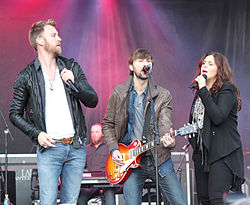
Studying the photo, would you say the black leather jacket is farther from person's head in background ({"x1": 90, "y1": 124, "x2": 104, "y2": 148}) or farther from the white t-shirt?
person's head in background ({"x1": 90, "y1": 124, "x2": 104, "y2": 148})

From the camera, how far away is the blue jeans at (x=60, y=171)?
371 centimetres

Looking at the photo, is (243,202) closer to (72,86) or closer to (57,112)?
(72,86)

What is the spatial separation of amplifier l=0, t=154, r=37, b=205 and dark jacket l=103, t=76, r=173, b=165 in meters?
3.64

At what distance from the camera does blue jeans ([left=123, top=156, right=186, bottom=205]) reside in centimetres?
429

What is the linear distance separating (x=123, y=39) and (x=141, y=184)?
14.2ft

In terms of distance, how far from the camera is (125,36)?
323 inches

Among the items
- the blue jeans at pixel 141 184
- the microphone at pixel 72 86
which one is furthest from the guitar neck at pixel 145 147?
the microphone at pixel 72 86

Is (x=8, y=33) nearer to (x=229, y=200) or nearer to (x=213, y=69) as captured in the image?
(x=213, y=69)

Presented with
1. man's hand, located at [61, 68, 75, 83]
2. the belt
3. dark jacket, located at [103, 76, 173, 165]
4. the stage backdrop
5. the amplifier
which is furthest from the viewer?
the stage backdrop

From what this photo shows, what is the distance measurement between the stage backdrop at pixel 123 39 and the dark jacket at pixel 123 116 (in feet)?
11.7

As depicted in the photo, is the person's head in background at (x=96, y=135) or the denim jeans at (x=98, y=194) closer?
the denim jeans at (x=98, y=194)

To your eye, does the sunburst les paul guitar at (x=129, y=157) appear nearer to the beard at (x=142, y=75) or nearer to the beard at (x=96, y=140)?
the beard at (x=142, y=75)

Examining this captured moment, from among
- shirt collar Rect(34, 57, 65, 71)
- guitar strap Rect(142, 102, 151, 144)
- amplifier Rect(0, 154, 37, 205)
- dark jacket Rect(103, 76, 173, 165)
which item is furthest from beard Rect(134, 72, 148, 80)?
amplifier Rect(0, 154, 37, 205)

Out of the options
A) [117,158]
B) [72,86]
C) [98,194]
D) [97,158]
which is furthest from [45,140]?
[97,158]
